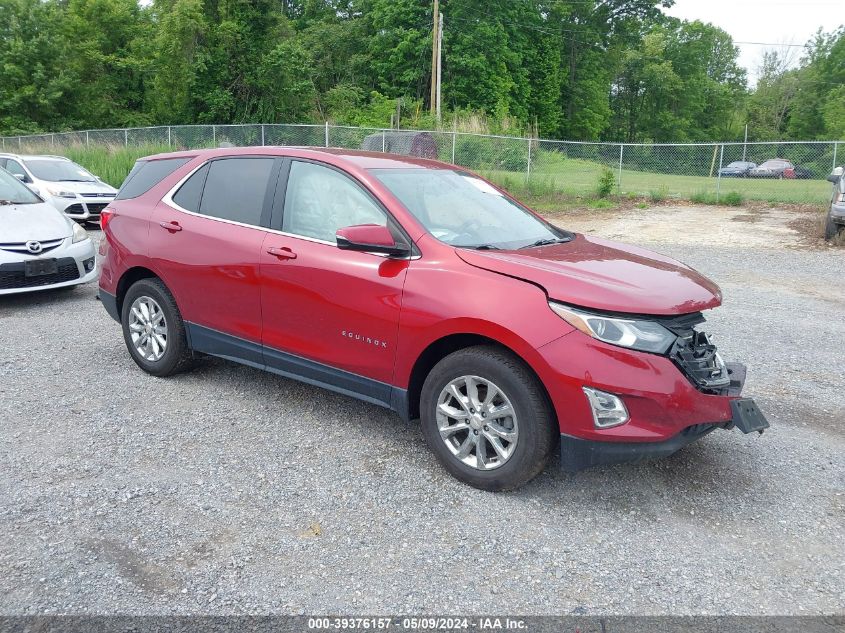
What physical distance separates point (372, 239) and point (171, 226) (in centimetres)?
201

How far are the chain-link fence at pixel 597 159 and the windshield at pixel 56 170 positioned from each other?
5.67 meters

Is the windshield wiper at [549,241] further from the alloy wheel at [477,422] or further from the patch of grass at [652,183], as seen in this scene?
the patch of grass at [652,183]

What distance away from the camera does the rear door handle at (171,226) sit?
4914 mm

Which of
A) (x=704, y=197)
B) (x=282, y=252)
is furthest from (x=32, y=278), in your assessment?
(x=704, y=197)

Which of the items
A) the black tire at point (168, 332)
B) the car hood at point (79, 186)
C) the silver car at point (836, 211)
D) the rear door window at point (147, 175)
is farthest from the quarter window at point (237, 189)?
the silver car at point (836, 211)

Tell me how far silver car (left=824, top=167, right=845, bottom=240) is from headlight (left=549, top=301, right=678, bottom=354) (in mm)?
11373

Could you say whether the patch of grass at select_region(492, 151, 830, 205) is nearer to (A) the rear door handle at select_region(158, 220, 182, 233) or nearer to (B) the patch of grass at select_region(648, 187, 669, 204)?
(B) the patch of grass at select_region(648, 187, 669, 204)

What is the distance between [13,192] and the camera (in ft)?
27.2

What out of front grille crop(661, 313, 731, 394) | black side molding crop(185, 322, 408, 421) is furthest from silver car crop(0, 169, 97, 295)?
front grille crop(661, 313, 731, 394)

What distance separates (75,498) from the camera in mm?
3463

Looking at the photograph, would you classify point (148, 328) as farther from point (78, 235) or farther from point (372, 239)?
point (78, 235)

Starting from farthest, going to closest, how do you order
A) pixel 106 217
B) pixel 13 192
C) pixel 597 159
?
pixel 597 159, pixel 13 192, pixel 106 217

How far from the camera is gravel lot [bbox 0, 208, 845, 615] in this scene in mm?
2786

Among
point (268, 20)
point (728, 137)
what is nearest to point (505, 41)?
point (268, 20)
